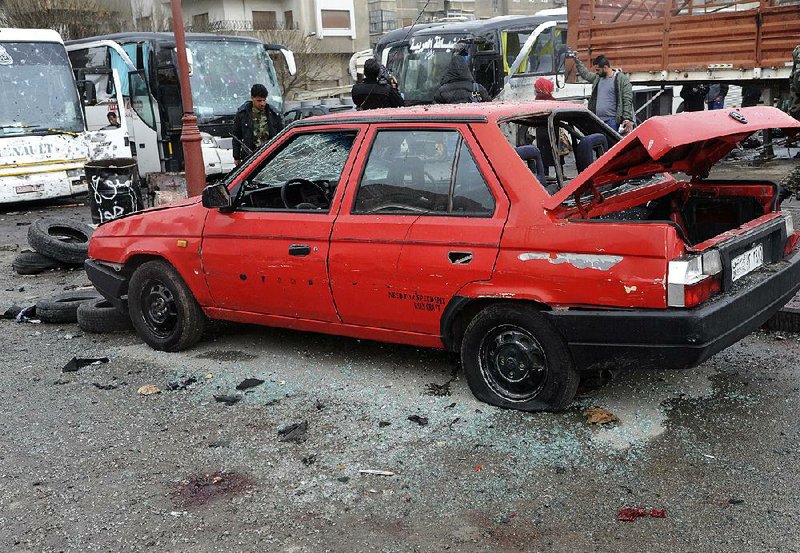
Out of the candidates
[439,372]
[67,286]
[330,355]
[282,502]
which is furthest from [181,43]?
[282,502]

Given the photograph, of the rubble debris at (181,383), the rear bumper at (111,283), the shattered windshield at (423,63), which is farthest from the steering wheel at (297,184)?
the shattered windshield at (423,63)

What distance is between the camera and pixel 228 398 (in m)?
4.88

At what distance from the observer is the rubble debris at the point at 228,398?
190 inches

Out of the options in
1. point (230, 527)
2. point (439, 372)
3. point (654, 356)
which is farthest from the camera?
point (439, 372)

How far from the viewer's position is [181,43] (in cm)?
1011

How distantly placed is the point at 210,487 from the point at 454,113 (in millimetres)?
2401

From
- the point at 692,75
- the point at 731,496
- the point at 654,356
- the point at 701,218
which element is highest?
the point at 692,75

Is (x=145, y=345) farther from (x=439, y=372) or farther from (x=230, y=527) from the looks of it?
(x=230, y=527)

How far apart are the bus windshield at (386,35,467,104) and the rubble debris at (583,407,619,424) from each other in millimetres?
16138

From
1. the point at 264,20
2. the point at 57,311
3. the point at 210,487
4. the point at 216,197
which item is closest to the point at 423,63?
the point at 57,311

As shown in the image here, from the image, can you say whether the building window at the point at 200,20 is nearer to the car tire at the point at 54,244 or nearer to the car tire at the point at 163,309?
the car tire at the point at 54,244

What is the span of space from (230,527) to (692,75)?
12053 mm

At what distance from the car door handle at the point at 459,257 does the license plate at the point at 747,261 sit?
1.33 meters

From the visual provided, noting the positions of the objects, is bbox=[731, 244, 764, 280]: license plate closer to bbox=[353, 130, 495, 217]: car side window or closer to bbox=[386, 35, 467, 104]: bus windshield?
bbox=[353, 130, 495, 217]: car side window
